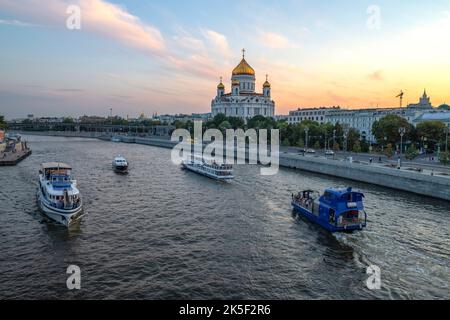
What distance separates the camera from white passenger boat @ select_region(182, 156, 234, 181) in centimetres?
5328

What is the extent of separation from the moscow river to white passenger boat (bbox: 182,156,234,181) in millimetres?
12140

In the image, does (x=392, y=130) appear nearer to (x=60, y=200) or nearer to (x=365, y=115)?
(x=365, y=115)

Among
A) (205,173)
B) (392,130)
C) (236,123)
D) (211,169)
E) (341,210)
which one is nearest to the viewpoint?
(341,210)

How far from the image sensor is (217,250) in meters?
24.3

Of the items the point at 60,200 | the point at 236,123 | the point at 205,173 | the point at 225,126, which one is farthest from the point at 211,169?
the point at 236,123

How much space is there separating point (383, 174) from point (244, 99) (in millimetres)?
126717

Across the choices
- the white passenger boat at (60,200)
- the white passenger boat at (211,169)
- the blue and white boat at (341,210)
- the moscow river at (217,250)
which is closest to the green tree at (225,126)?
the white passenger boat at (211,169)

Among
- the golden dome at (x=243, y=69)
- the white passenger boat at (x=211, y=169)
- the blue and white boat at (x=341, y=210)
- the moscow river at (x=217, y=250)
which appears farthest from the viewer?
the golden dome at (x=243, y=69)

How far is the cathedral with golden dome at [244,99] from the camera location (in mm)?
172038

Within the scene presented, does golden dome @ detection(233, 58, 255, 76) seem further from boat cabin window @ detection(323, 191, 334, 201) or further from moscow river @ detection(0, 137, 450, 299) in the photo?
boat cabin window @ detection(323, 191, 334, 201)

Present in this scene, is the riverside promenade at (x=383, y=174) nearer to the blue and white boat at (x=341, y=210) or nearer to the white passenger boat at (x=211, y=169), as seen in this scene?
the white passenger boat at (x=211, y=169)

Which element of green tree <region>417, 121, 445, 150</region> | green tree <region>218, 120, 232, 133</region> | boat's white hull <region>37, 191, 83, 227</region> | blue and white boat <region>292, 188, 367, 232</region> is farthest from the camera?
green tree <region>218, 120, 232, 133</region>

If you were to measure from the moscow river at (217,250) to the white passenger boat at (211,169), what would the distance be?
39.8ft

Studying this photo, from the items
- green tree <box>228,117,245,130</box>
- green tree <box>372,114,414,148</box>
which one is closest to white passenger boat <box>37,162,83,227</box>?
green tree <box>372,114,414,148</box>
